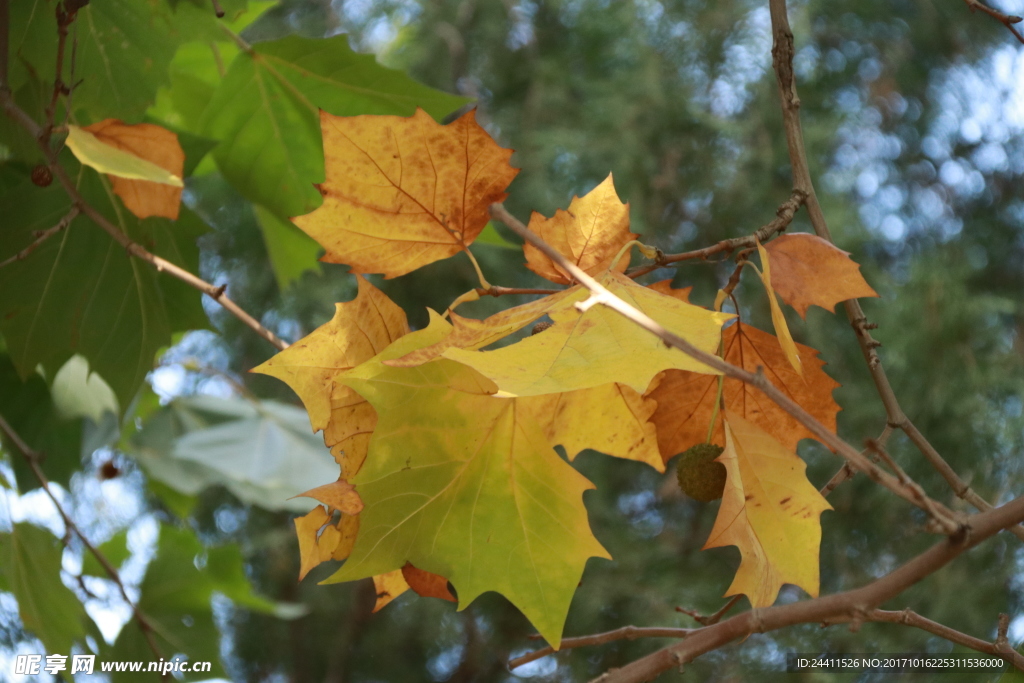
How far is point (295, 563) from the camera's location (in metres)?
1.26

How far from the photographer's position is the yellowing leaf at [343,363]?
0.23 meters

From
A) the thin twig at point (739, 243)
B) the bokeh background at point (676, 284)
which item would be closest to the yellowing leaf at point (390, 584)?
the thin twig at point (739, 243)

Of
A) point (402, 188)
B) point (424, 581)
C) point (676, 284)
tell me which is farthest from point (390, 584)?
point (676, 284)

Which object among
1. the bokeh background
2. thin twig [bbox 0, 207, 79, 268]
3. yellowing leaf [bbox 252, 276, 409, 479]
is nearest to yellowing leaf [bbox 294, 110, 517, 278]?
yellowing leaf [bbox 252, 276, 409, 479]

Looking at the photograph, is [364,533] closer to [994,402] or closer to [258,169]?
[258,169]

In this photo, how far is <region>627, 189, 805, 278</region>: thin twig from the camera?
0.22 meters

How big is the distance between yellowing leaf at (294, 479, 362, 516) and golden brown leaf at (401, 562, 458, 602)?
29mm

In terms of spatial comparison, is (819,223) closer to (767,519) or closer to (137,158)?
(767,519)

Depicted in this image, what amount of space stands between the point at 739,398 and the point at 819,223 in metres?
0.06

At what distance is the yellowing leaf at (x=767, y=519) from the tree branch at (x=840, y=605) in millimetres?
32

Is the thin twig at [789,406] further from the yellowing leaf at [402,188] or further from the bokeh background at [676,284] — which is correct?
the bokeh background at [676,284]

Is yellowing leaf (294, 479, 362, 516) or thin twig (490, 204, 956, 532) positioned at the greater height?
thin twig (490, 204, 956, 532)

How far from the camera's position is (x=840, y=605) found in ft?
0.50

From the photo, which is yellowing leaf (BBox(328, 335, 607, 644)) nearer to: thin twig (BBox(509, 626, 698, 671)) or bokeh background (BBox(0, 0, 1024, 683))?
thin twig (BBox(509, 626, 698, 671))
